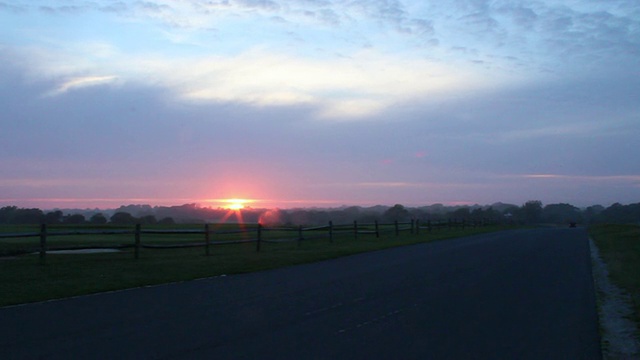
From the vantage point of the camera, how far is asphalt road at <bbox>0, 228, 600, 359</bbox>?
8555 mm

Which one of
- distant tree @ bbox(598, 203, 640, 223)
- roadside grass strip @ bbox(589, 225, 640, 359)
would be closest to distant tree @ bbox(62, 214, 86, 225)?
roadside grass strip @ bbox(589, 225, 640, 359)

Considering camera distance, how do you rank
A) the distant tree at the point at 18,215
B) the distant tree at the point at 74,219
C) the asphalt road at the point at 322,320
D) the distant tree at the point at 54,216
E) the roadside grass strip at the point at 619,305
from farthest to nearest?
the distant tree at the point at 18,215 → the distant tree at the point at 54,216 → the distant tree at the point at 74,219 → the roadside grass strip at the point at 619,305 → the asphalt road at the point at 322,320

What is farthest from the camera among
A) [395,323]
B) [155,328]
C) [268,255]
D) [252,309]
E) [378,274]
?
[268,255]

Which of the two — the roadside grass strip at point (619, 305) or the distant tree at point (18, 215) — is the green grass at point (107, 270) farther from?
the distant tree at point (18, 215)

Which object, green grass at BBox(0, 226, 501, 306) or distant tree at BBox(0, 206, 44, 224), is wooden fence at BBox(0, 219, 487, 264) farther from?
distant tree at BBox(0, 206, 44, 224)

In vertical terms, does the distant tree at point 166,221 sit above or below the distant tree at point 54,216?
below

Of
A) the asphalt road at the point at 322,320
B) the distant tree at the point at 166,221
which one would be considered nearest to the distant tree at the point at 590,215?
the distant tree at the point at 166,221

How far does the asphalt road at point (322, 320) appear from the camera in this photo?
→ 8555 millimetres

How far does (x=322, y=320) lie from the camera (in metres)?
10.7

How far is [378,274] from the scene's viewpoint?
18.2m

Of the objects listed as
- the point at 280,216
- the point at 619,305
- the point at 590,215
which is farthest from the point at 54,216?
the point at 590,215

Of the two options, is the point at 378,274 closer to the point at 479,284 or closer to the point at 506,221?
the point at 479,284

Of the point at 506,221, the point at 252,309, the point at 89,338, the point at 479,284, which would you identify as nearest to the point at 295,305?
the point at 252,309

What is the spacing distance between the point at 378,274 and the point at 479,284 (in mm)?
3099
